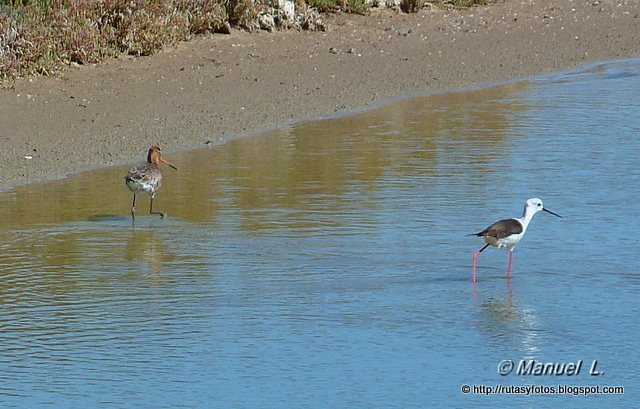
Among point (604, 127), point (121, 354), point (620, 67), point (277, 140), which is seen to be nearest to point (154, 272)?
point (121, 354)

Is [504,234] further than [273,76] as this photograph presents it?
No

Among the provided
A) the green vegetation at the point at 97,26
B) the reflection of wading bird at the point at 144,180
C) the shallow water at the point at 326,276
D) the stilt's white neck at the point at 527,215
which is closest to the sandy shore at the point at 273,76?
the green vegetation at the point at 97,26

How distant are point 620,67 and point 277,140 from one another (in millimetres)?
6629

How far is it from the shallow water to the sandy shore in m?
0.69

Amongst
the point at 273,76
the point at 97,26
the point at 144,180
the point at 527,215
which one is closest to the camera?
the point at 527,215

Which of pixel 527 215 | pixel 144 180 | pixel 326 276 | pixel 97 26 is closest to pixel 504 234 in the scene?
pixel 527 215

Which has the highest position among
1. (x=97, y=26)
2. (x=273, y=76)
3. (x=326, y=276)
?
(x=97, y=26)

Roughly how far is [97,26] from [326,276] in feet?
25.0

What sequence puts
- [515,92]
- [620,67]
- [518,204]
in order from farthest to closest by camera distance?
[620,67]
[515,92]
[518,204]

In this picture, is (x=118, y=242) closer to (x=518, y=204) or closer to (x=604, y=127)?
(x=518, y=204)

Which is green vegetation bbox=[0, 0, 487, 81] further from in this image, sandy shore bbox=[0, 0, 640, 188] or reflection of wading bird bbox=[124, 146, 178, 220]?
reflection of wading bird bbox=[124, 146, 178, 220]

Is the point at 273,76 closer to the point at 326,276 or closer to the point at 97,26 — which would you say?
the point at 97,26

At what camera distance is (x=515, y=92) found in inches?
637

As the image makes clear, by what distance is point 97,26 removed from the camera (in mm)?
15578
